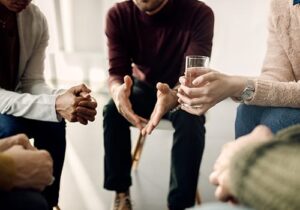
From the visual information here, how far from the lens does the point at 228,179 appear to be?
2.22 ft

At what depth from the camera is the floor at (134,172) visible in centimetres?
170

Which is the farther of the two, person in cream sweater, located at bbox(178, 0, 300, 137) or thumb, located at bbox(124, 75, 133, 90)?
thumb, located at bbox(124, 75, 133, 90)

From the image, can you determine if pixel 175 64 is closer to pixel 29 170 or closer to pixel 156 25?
pixel 156 25

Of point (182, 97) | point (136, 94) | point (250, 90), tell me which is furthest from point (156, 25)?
point (250, 90)

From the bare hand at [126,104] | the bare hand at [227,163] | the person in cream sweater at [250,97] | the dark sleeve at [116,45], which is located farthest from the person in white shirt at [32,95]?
the bare hand at [227,163]

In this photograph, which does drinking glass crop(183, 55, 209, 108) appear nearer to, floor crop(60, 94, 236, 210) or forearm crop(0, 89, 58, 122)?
forearm crop(0, 89, 58, 122)

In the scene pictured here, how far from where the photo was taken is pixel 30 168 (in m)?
0.82

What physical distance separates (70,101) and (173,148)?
1.51 ft

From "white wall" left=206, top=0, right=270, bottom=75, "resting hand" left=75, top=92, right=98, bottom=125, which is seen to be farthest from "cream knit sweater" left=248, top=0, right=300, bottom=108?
"white wall" left=206, top=0, right=270, bottom=75

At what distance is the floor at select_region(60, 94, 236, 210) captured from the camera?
1.70m

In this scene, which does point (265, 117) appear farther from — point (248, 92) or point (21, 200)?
point (21, 200)

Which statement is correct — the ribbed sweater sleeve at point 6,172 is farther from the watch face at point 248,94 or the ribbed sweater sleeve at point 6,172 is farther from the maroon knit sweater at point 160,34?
the maroon knit sweater at point 160,34

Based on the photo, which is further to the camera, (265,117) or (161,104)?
(161,104)

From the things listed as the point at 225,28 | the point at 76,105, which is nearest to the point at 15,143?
the point at 76,105
